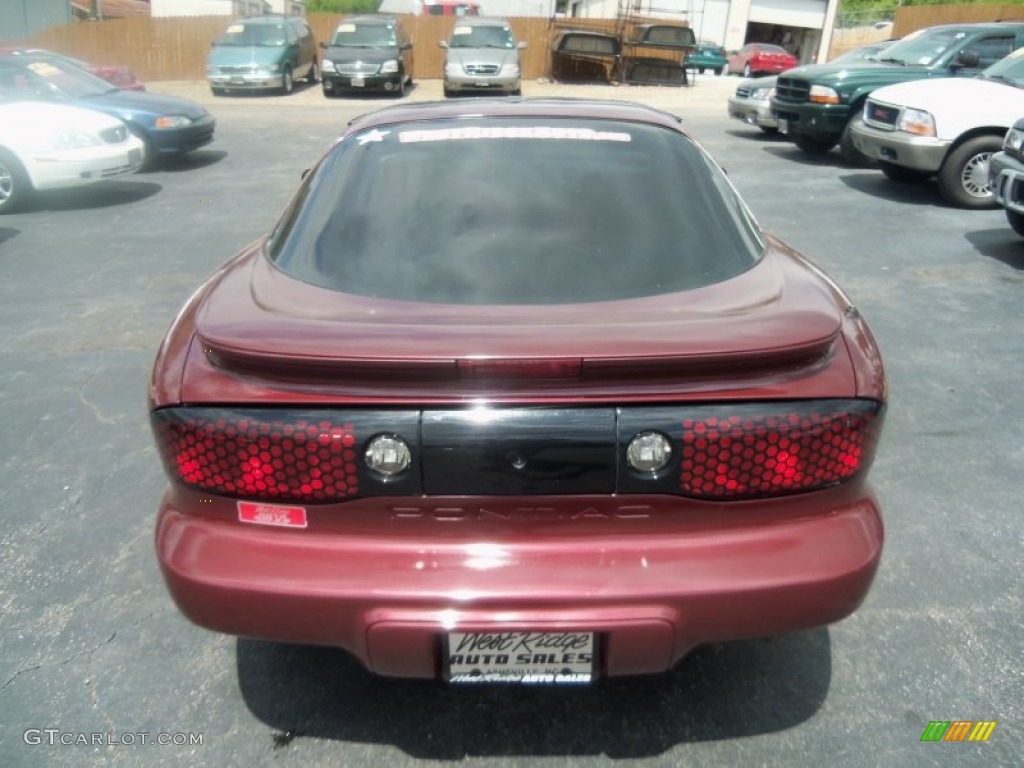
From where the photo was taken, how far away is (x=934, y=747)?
235 centimetres

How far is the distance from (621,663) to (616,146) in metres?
1.69

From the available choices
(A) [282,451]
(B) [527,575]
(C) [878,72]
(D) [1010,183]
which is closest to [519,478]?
(B) [527,575]

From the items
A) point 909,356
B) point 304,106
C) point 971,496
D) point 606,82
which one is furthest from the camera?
point 606,82

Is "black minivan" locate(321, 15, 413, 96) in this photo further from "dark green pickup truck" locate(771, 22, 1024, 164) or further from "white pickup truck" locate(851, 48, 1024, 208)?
"white pickup truck" locate(851, 48, 1024, 208)

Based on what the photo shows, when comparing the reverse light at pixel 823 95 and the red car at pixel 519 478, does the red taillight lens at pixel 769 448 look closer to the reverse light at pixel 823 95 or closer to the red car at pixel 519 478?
the red car at pixel 519 478

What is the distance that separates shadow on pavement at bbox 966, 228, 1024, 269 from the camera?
23.3 ft

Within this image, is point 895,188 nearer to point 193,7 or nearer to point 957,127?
point 957,127

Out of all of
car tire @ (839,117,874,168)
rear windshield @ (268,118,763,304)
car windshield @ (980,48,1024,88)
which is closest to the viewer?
rear windshield @ (268,118,763,304)

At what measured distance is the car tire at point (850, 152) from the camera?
10.9 m

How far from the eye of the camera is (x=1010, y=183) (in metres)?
6.79

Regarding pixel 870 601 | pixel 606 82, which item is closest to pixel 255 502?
pixel 870 601

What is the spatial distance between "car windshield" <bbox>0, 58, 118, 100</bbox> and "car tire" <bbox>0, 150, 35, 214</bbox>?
1189 millimetres

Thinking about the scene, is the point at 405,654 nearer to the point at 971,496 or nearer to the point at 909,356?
the point at 971,496

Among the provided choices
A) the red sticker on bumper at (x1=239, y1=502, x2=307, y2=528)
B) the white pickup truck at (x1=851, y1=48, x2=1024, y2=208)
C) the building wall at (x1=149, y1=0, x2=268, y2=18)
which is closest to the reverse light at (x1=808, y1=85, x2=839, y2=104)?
the white pickup truck at (x1=851, y1=48, x2=1024, y2=208)
